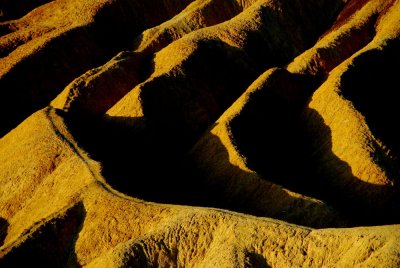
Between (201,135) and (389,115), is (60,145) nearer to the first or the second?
(201,135)

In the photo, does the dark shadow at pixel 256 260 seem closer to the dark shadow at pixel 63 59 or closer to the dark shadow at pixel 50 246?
the dark shadow at pixel 50 246

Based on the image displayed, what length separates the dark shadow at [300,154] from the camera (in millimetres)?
28750

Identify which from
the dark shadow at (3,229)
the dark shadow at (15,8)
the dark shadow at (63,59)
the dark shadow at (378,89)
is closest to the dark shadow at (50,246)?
the dark shadow at (3,229)

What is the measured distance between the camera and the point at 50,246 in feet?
74.6

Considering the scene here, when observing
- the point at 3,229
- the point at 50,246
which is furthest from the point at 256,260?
the point at 3,229

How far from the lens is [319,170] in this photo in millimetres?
31516

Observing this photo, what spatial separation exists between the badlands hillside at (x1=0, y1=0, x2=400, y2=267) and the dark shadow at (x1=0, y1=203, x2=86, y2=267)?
5cm

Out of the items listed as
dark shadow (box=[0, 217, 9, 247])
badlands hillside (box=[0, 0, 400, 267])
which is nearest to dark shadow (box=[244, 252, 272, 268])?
badlands hillside (box=[0, 0, 400, 267])

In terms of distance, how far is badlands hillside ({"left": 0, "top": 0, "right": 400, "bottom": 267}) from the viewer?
821 inches

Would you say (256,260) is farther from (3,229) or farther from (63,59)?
(63,59)

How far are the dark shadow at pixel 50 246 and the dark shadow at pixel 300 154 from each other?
8.82 meters

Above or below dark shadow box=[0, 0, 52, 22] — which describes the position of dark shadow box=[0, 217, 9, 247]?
below

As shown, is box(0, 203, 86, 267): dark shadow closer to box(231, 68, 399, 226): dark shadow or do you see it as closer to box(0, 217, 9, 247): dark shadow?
box(0, 217, 9, 247): dark shadow

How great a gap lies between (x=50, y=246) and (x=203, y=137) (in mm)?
11961
